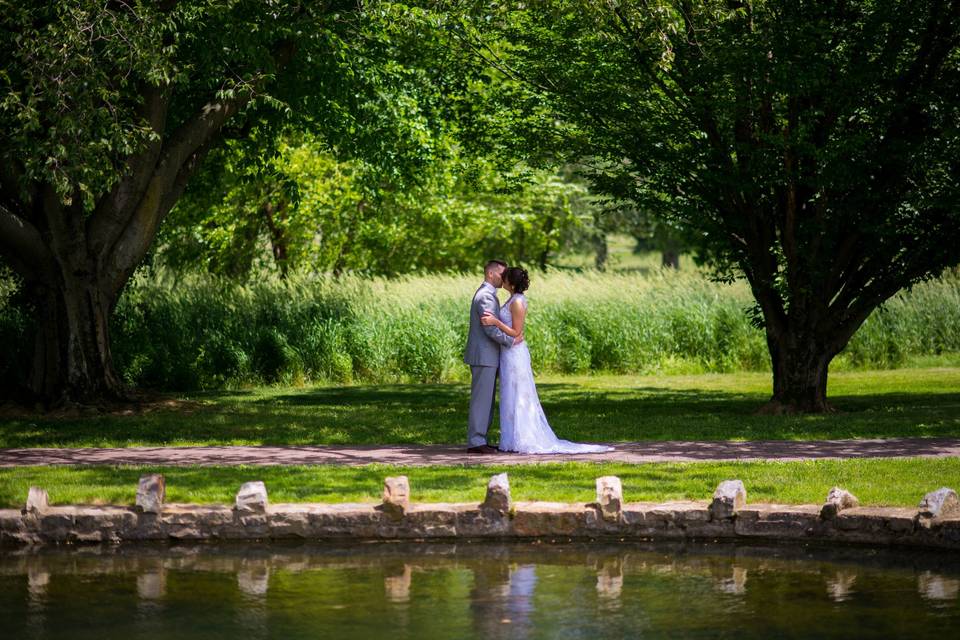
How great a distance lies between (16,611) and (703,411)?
11.9 metres

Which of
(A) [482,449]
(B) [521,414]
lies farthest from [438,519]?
(B) [521,414]

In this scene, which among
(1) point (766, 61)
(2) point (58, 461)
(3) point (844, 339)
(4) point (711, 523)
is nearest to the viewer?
(4) point (711, 523)

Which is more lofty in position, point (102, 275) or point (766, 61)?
point (766, 61)

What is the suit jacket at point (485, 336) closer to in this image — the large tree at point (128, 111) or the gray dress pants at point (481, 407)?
the gray dress pants at point (481, 407)

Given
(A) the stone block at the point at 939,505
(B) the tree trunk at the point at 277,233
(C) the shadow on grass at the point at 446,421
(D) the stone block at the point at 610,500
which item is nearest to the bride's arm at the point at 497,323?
(C) the shadow on grass at the point at 446,421

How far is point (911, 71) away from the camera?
16.7m

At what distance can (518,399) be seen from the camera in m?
14.0

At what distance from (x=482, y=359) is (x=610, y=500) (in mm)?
4555

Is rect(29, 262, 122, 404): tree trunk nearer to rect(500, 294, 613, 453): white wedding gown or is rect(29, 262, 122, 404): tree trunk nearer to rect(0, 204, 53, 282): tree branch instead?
rect(0, 204, 53, 282): tree branch

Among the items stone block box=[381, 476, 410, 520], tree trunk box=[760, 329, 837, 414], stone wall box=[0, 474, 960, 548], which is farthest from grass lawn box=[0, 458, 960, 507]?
tree trunk box=[760, 329, 837, 414]

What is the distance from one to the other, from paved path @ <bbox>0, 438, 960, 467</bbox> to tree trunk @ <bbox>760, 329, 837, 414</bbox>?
324 cm

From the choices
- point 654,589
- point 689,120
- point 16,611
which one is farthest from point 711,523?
point 689,120

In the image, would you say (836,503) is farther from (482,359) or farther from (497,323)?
(482,359)

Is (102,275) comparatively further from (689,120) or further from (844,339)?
(844,339)
